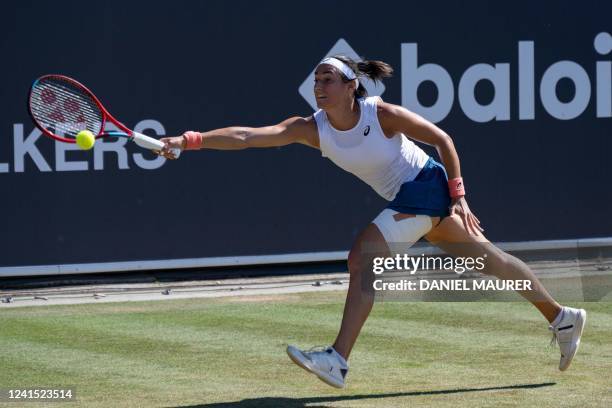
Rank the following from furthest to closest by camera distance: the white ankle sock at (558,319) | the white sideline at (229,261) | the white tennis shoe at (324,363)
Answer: the white sideline at (229,261) → the white ankle sock at (558,319) → the white tennis shoe at (324,363)

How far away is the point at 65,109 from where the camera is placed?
266 inches

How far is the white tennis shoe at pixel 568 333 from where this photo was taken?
6.14 metres

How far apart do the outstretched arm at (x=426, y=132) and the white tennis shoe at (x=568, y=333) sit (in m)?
0.70

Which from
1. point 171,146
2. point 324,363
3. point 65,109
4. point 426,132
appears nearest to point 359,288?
point 324,363

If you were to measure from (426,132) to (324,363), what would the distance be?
4.19ft

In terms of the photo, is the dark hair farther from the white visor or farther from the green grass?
the green grass

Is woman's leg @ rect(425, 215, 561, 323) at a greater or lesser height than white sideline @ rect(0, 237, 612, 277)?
greater

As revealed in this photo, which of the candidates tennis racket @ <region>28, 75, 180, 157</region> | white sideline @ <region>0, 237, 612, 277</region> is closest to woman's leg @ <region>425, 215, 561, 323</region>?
tennis racket @ <region>28, 75, 180, 157</region>

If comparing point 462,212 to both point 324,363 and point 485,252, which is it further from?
point 324,363

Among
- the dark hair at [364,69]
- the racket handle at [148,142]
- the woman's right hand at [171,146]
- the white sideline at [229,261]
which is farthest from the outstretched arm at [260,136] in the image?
the white sideline at [229,261]

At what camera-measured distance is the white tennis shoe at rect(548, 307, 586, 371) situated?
6137 mm

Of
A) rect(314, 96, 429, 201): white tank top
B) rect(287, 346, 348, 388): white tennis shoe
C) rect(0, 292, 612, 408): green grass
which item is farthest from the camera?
rect(314, 96, 429, 201): white tank top

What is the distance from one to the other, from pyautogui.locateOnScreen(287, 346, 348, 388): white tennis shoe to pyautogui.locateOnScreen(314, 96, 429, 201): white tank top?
1.00 metres

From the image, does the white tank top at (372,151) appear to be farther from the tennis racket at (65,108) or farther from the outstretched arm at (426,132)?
the tennis racket at (65,108)
